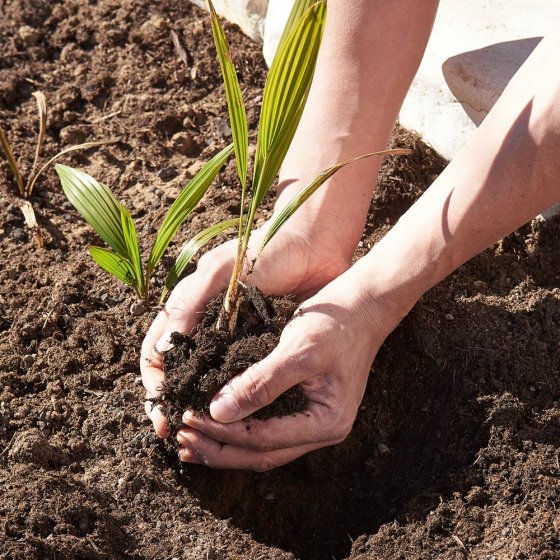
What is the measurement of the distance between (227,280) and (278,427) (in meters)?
0.29

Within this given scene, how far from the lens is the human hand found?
4.41 feet

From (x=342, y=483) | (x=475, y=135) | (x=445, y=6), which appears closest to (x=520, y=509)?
(x=342, y=483)

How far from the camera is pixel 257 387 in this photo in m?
1.33

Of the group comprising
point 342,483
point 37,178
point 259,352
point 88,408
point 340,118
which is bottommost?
point 342,483

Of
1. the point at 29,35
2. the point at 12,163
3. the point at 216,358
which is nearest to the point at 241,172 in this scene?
the point at 216,358

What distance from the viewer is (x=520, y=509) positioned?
1.36 m

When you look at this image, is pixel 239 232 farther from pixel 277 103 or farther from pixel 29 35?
pixel 29 35

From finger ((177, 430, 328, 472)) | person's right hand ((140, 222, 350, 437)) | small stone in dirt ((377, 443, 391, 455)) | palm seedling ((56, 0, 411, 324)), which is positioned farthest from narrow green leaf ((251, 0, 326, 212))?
small stone in dirt ((377, 443, 391, 455))

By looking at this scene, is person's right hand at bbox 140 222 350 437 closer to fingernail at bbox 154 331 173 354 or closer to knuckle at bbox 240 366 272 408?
fingernail at bbox 154 331 173 354

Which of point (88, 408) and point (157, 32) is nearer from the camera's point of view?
point (88, 408)

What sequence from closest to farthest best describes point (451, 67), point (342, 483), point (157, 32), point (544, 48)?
point (544, 48)
point (342, 483)
point (451, 67)
point (157, 32)

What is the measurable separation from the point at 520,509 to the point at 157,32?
1.60 metres

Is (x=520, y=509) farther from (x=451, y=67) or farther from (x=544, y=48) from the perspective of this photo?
(x=451, y=67)

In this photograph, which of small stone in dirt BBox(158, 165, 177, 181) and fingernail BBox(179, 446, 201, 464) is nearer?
fingernail BBox(179, 446, 201, 464)
